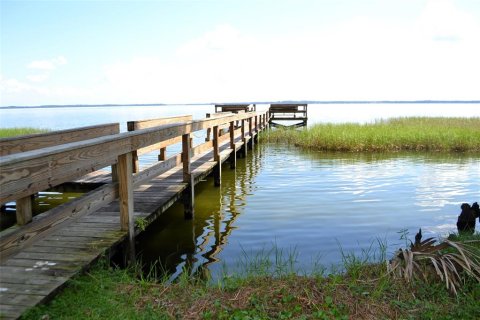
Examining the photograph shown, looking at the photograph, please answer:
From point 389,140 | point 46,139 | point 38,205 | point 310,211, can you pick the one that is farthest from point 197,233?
point 389,140

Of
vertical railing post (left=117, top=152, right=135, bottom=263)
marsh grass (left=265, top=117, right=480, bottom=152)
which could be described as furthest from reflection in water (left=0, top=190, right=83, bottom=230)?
marsh grass (left=265, top=117, right=480, bottom=152)

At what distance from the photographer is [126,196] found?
188 inches

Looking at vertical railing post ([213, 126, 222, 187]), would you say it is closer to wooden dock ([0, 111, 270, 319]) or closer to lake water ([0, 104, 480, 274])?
lake water ([0, 104, 480, 274])

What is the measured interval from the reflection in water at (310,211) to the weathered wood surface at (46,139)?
1.77 meters

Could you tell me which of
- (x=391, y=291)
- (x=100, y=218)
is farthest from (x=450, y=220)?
(x=100, y=218)

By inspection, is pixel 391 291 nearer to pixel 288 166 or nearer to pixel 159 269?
pixel 159 269

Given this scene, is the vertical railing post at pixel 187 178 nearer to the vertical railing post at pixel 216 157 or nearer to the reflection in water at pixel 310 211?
the reflection in water at pixel 310 211

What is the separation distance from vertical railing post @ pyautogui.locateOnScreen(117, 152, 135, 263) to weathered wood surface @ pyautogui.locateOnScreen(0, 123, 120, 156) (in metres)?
1.50

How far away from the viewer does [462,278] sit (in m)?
4.07

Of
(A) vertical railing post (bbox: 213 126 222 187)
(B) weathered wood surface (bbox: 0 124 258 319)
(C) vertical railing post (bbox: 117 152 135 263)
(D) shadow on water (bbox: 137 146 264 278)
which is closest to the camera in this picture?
(B) weathered wood surface (bbox: 0 124 258 319)

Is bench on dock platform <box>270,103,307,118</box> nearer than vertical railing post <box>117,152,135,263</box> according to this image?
No

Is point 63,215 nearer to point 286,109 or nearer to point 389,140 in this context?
point 389,140

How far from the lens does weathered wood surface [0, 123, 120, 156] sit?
522 cm

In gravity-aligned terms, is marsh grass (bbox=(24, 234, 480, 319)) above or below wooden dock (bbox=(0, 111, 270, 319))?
below
